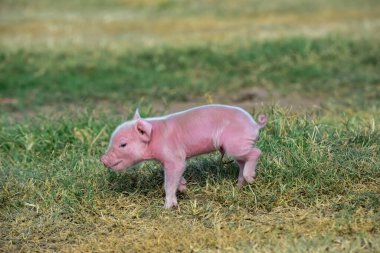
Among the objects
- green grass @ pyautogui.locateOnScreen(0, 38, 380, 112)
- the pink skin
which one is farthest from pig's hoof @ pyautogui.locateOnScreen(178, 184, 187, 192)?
green grass @ pyautogui.locateOnScreen(0, 38, 380, 112)

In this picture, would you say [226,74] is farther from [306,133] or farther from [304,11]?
[304,11]

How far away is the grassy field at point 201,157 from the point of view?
4383 mm

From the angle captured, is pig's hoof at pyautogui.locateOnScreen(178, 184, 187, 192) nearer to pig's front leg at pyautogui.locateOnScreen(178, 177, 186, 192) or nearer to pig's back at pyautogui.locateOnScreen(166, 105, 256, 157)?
pig's front leg at pyautogui.locateOnScreen(178, 177, 186, 192)

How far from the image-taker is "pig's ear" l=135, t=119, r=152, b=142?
15.1 feet

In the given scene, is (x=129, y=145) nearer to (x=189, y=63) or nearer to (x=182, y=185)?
(x=182, y=185)

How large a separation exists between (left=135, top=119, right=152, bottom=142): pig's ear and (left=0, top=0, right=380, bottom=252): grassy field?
1.50 feet

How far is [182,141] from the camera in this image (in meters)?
4.68

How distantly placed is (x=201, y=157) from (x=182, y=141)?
33.4 inches

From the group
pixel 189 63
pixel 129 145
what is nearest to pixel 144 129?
pixel 129 145

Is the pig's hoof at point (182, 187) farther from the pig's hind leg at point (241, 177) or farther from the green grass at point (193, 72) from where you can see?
the green grass at point (193, 72)

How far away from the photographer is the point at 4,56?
11.4 m

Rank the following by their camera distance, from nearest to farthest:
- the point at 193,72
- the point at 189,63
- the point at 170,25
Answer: the point at 193,72, the point at 189,63, the point at 170,25

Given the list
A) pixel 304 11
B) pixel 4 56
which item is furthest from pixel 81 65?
pixel 304 11

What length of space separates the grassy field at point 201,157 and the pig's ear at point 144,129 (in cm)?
46
